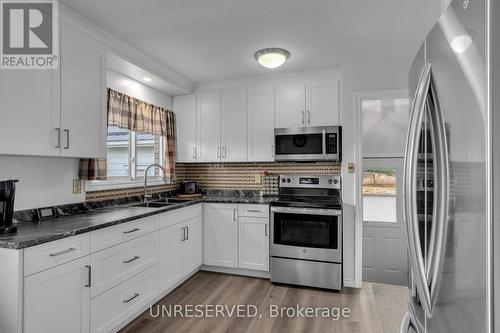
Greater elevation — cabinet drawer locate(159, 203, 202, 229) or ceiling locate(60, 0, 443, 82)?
ceiling locate(60, 0, 443, 82)

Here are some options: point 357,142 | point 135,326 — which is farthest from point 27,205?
point 357,142

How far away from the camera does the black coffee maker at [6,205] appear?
5.43 feet

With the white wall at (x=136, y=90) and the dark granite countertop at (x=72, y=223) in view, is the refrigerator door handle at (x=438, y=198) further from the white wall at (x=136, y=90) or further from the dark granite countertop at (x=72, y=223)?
the white wall at (x=136, y=90)

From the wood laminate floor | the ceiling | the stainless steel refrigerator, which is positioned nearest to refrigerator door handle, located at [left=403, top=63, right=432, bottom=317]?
the stainless steel refrigerator

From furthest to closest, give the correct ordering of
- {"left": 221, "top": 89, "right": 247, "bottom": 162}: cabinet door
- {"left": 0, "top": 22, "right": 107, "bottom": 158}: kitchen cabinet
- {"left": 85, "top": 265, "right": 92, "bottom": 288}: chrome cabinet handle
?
{"left": 221, "top": 89, "right": 247, "bottom": 162}: cabinet door < {"left": 85, "top": 265, "right": 92, "bottom": 288}: chrome cabinet handle < {"left": 0, "top": 22, "right": 107, "bottom": 158}: kitchen cabinet

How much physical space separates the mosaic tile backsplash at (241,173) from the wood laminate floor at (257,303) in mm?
1200

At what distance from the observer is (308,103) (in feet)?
11.2

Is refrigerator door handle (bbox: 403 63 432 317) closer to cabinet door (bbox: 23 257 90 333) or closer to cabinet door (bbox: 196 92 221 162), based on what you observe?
cabinet door (bbox: 23 257 90 333)

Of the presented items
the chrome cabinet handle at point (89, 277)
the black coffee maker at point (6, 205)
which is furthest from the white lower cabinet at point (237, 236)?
the black coffee maker at point (6, 205)

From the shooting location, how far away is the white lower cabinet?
10.8 feet

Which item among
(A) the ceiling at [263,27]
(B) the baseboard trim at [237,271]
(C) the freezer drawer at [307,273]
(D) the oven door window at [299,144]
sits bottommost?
(B) the baseboard trim at [237,271]

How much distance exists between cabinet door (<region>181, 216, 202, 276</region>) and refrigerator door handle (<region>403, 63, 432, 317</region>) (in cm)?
260

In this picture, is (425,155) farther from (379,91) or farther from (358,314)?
(379,91)

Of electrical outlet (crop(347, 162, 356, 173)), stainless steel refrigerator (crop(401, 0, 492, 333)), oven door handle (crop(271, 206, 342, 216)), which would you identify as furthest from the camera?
electrical outlet (crop(347, 162, 356, 173))
